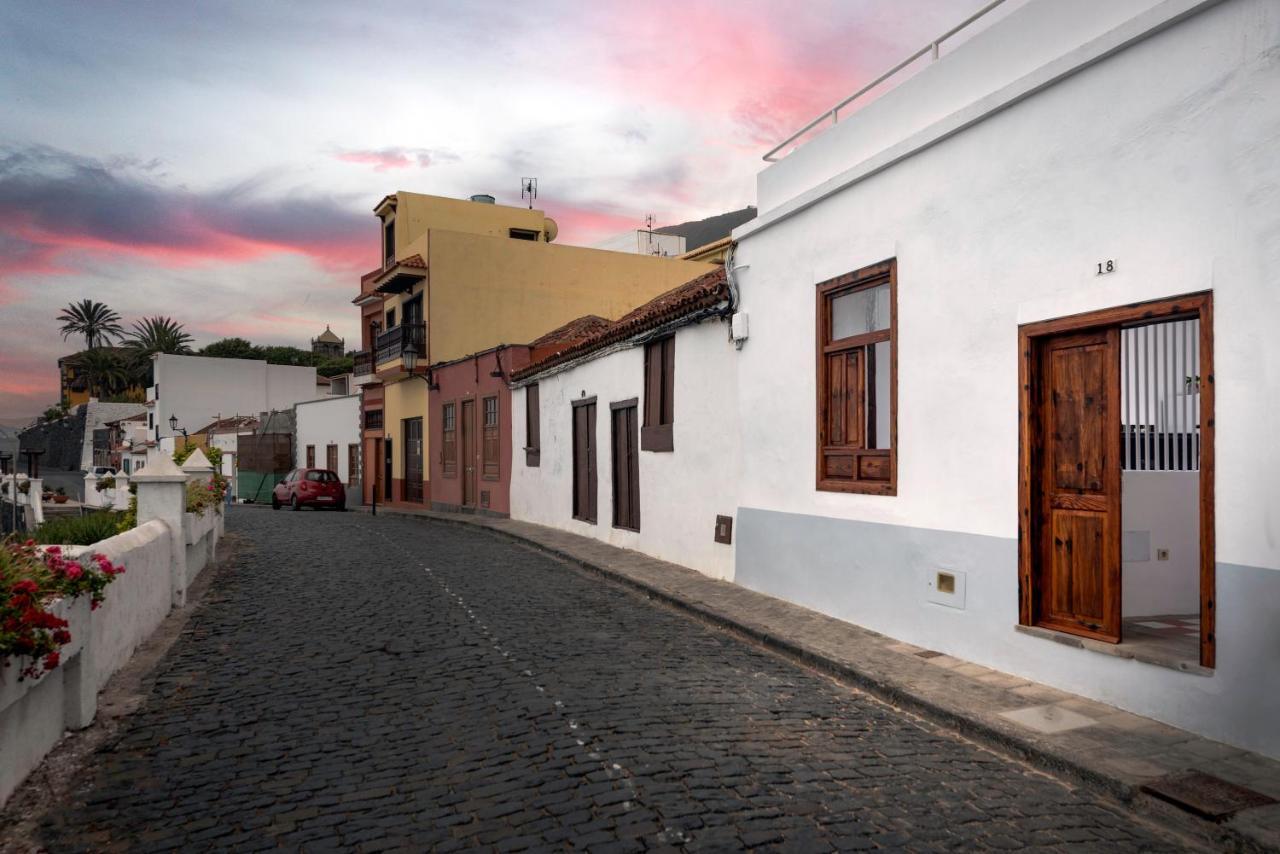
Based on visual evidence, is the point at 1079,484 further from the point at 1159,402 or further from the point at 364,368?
the point at 364,368

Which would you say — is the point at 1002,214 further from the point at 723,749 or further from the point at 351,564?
the point at 351,564

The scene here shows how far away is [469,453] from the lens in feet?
82.6

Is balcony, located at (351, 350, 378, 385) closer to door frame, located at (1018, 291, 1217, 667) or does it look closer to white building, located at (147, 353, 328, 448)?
white building, located at (147, 353, 328, 448)

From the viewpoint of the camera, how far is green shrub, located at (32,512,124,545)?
8711 mm

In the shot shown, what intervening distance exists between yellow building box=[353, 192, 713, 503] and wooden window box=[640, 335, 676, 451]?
1420cm

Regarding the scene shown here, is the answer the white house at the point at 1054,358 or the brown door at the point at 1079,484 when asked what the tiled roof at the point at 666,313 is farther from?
the brown door at the point at 1079,484

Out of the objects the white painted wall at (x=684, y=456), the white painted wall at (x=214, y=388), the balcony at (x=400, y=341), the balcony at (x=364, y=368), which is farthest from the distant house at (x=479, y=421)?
the white painted wall at (x=214, y=388)

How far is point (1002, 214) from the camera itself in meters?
6.55

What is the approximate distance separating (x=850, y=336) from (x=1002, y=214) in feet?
7.69

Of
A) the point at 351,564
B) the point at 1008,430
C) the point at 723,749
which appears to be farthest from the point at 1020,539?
the point at 351,564

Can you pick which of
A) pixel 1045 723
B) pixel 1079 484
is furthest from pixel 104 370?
pixel 1045 723

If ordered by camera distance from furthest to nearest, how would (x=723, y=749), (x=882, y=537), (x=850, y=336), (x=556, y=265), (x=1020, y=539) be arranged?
(x=556, y=265) → (x=850, y=336) → (x=882, y=537) → (x=1020, y=539) → (x=723, y=749)

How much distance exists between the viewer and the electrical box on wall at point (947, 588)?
6.97 m

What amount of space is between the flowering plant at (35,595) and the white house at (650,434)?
727 centimetres
